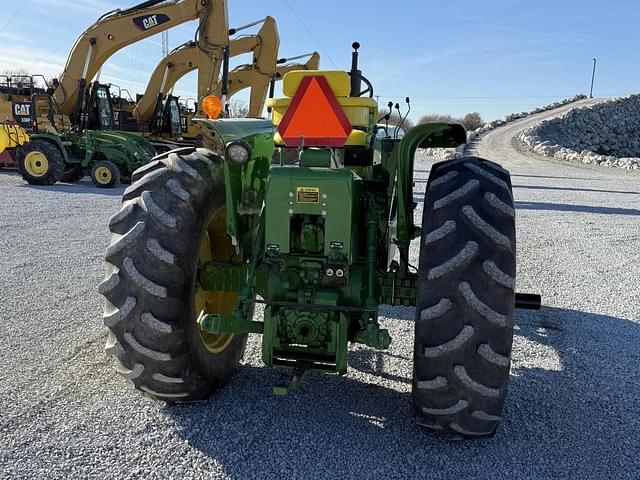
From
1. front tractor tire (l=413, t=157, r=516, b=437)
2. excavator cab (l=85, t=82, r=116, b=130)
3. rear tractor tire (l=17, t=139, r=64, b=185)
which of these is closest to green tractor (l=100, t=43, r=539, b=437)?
front tractor tire (l=413, t=157, r=516, b=437)

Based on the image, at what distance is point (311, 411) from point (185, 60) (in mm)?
17320

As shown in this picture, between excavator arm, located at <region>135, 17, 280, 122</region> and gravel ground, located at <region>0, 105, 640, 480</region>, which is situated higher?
excavator arm, located at <region>135, 17, 280, 122</region>

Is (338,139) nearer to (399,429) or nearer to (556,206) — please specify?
(399,429)

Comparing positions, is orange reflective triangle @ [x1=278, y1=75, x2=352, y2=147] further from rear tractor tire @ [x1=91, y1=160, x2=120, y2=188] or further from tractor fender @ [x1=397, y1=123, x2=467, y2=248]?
rear tractor tire @ [x1=91, y1=160, x2=120, y2=188]

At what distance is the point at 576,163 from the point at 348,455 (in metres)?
32.1

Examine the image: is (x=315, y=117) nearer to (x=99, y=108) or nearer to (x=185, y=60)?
(x=99, y=108)

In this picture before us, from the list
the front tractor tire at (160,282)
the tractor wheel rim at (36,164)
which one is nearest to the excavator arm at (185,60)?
the tractor wheel rim at (36,164)

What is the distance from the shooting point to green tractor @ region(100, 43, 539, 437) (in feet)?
9.25

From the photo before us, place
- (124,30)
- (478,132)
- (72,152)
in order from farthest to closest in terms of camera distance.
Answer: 1. (478,132)
2. (124,30)
3. (72,152)

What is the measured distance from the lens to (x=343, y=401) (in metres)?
3.57

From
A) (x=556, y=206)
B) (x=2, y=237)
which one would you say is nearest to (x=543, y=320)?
(x=2, y=237)

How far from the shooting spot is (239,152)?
3184 mm

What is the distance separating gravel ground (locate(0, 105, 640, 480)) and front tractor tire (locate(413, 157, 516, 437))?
344 mm

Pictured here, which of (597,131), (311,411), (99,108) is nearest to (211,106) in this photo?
(311,411)
